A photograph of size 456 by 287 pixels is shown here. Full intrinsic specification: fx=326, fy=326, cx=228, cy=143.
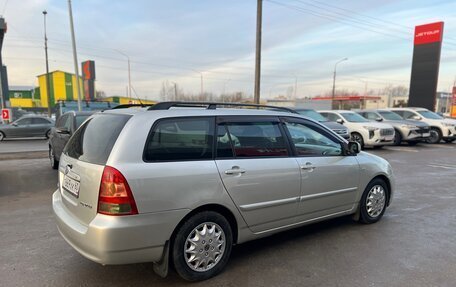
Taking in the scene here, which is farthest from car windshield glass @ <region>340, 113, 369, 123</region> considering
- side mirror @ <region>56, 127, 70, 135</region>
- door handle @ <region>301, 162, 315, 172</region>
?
door handle @ <region>301, 162, 315, 172</region>

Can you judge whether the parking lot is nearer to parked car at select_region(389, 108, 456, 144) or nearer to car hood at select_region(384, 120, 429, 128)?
car hood at select_region(384, 120, 429, 128)

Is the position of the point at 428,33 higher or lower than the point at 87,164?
higher

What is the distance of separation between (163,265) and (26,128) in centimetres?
1869

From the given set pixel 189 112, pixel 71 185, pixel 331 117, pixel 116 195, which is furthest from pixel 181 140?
pixel 331 117

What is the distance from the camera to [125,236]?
104 inches

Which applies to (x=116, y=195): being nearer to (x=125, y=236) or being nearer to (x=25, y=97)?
(x=125, y=236)

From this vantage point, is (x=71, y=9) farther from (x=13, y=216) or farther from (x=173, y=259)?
(x=173, y=259)

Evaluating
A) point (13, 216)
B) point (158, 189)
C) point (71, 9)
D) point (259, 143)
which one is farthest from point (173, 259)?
point (71, 9)

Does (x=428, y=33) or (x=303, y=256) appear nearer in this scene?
(x=303, y=256)

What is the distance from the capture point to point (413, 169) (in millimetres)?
9000

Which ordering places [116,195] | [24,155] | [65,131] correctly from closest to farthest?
[116,195]
[65,131]
[24,155]

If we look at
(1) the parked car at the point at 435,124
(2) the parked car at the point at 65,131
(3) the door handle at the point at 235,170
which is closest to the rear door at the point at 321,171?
(3) the door handle at the point at 235,170

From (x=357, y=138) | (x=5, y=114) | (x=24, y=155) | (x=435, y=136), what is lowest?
(x=24, y=155)

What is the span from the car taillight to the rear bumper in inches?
2.2
